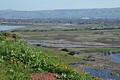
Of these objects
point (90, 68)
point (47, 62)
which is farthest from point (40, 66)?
point (90, 68)

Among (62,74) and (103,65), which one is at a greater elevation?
(62,74)

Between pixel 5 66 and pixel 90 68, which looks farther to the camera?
pixel 90 68

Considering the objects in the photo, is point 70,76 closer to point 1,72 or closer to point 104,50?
point 1,72

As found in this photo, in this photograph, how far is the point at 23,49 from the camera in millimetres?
13148

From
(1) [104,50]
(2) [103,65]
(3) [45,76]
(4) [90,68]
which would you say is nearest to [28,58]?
(3) [45,76]

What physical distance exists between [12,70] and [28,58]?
1.92 meters

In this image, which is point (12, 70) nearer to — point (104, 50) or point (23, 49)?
point (23, 49)

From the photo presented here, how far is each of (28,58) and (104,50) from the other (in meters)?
57.9

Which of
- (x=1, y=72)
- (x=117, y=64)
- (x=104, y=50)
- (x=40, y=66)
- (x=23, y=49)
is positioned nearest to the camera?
(x=1, y=72)

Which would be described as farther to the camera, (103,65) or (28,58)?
(103,65)

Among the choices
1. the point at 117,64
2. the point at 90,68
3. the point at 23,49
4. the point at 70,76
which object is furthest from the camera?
the point at 117,64

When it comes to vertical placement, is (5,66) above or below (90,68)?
above

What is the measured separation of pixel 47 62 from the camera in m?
12.4

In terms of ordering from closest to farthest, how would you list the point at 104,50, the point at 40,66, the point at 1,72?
the point at 1,72, the point at 40,66, the point at 104,50
